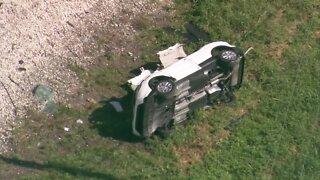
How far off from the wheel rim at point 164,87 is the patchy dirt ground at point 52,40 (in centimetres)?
171

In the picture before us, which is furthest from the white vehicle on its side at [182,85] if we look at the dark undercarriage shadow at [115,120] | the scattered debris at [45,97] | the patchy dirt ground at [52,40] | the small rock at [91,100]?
the scattered debris at [45,97]

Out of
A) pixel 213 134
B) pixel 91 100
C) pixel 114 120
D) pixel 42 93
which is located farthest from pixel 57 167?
pixel 213 134

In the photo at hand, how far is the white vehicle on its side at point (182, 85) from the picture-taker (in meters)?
10.4

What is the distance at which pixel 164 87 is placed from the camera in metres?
10.4

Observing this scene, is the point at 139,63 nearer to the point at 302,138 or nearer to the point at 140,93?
the point at 140,93

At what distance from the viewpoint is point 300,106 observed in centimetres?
1130

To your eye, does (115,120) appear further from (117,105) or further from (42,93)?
(42,93)

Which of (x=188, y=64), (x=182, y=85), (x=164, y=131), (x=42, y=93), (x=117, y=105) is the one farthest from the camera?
(x=42, y=93)

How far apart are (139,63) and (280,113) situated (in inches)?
99.0

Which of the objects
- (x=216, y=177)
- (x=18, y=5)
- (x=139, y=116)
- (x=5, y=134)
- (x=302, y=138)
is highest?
(x=18, y=5)

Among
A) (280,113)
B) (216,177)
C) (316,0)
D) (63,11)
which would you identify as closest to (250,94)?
(280,113)

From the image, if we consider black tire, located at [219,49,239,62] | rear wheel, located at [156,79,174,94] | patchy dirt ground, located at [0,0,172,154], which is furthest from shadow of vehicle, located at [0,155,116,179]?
black tire, located at [219,49,239,62]

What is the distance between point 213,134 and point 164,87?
1186 mm

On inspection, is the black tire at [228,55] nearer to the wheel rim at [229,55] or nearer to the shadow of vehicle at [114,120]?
the wheel rim at [229,55]
